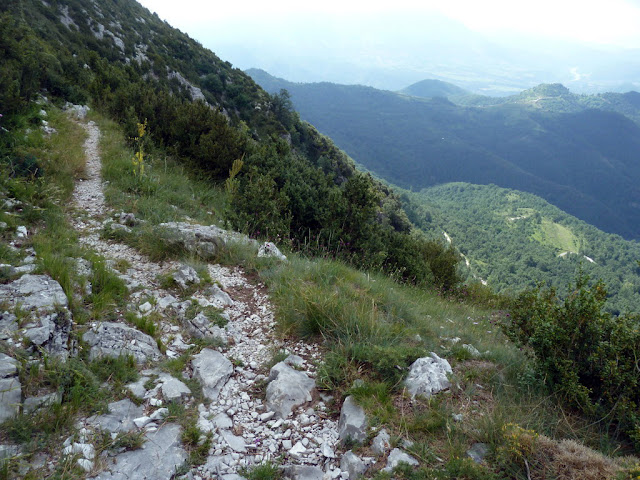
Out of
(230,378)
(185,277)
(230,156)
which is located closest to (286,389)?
(230,378)

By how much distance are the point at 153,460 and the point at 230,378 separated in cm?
114

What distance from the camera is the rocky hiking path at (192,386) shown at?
8.82ft

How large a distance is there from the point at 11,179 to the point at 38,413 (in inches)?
215

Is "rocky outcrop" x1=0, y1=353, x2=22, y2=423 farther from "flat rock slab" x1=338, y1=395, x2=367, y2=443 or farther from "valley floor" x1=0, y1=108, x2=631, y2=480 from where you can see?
"flat rock slab" x1=338, y1=395, x2=367, y2=443

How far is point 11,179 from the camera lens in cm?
627

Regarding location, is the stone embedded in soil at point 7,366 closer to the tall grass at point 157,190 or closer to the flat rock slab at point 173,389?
the flat rock slab at point 173,389

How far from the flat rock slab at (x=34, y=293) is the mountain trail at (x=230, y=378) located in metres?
0.48

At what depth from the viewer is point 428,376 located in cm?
354

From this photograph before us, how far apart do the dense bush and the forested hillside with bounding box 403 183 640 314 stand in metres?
79.5

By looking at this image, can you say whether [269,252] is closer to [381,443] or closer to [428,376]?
[428,376]

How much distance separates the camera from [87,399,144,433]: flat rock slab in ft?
9.21

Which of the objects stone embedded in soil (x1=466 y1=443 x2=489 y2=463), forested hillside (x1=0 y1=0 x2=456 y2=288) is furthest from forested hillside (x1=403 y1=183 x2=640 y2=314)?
stone embedded in soil (x1=466 y1=443 x2=489 y2=463)

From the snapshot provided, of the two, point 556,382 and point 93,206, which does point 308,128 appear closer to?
point 93,206

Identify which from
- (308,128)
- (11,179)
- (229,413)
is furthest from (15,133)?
(308,128)
